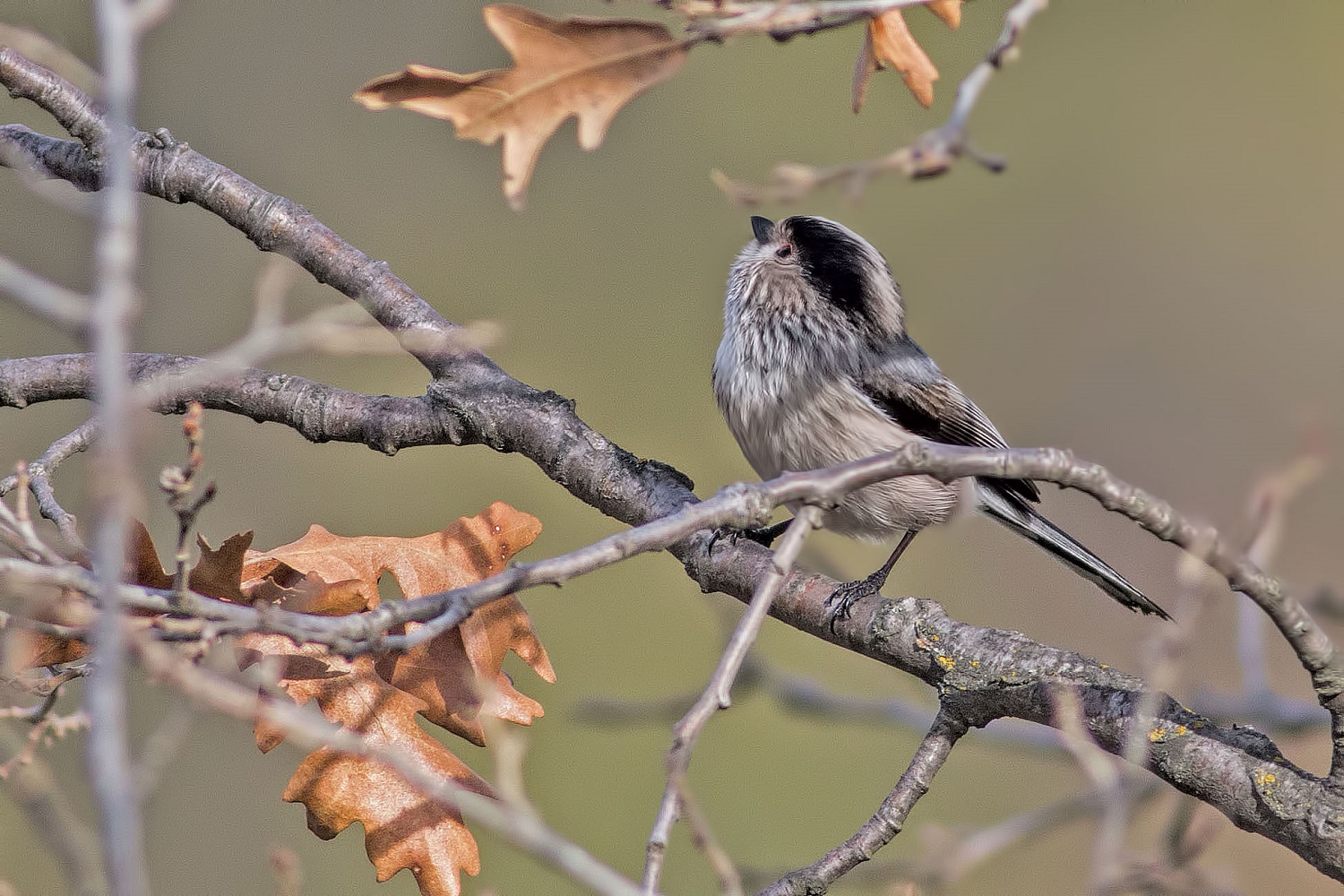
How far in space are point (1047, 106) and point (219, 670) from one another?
17.2 ft

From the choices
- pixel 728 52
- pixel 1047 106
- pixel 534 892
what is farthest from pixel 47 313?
pixel 1047 106

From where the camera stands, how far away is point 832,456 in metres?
2.40

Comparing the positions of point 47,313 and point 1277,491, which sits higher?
point 1277,491

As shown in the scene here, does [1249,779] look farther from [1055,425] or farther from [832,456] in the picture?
[1055,425]

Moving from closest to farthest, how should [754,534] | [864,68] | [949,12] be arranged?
[949,12] → [864,68] → [754,534]

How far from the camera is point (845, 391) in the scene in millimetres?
2490

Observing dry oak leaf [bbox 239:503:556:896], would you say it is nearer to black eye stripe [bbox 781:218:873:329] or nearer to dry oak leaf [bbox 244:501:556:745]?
dry oak leaf [bbox 244:501:556:745]

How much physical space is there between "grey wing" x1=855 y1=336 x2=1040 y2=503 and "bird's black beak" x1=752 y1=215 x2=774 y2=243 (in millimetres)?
422

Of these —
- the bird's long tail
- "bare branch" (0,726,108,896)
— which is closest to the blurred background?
the bird's long tail

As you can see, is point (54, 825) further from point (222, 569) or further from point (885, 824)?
point (885, 824)

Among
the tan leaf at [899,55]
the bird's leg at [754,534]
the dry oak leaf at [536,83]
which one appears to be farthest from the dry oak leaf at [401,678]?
the tan leaf at [899,55]

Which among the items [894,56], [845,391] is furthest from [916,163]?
[845,391]

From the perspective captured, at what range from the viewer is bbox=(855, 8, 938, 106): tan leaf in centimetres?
166

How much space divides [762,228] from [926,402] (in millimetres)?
606
